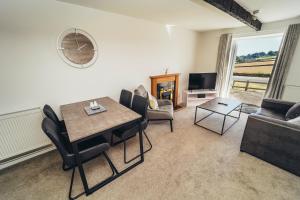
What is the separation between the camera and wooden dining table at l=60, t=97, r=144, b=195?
142 centimetres

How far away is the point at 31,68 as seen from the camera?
195cm

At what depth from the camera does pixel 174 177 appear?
5.78ft

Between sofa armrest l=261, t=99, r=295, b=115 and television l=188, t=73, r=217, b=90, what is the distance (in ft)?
5.23

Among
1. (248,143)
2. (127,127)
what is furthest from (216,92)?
(127,127)

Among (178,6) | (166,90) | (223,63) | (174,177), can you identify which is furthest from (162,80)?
(174,177)

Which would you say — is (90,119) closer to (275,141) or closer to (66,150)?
(66,150)

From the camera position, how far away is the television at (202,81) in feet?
13.8

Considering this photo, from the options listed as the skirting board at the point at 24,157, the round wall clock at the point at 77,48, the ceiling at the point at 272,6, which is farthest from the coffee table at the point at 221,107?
the skirting board at the point at 24,157

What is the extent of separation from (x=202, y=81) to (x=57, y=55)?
12.7ft

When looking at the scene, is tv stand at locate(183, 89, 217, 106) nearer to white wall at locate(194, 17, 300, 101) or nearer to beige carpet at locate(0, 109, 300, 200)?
white wall at locate(194, 17, 300, 101)

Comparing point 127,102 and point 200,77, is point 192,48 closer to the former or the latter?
point 200,77

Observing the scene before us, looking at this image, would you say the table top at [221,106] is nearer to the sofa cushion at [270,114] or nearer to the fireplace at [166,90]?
the sofa cushion at [270,114]

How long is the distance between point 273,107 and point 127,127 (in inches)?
124

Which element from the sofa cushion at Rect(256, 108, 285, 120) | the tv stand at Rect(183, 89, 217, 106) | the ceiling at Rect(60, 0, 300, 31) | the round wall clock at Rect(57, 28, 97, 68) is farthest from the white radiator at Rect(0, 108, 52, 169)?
the sofa cushion at Rect(256, 108, 285, 120)
